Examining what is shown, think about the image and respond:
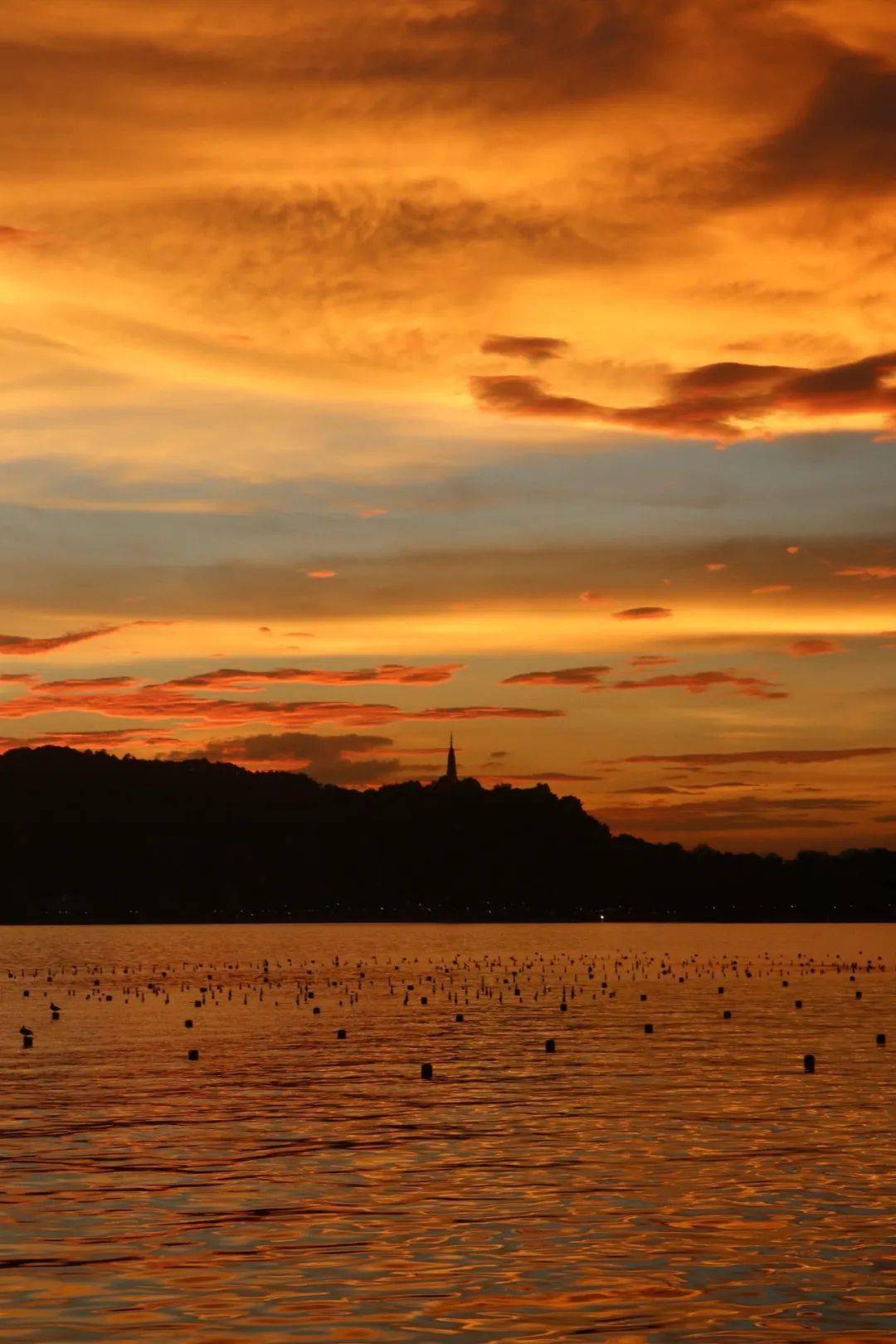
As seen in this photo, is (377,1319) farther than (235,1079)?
No

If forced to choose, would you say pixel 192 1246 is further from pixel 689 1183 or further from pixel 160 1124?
pixel 160 1124

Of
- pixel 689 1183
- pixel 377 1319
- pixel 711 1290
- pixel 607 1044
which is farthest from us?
pixel 607 1044

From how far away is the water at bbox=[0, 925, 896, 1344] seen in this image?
32.8 metres

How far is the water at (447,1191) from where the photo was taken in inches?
1291

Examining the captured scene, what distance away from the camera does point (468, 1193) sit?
1781 inches

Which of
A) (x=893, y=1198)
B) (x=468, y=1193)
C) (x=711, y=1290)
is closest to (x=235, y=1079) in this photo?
(x=468, y=1193)

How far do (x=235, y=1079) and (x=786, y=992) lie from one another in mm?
91078

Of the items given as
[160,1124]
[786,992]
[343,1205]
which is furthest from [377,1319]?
[786,992]

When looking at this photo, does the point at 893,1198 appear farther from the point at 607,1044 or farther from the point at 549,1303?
the point at 607,1044

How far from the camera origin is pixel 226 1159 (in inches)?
2025

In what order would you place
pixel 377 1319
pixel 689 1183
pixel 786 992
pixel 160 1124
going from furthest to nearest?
pixel 786 992
pixel 160 1124
pixel 689 1183
pixel 377 1319

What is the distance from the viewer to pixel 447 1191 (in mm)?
45812

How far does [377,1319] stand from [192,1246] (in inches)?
307

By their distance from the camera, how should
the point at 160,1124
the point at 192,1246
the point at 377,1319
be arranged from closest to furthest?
the point at 377,1319, the point at 192,1246, the point at 160,1124
